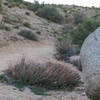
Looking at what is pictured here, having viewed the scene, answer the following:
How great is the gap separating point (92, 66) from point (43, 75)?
107 inches

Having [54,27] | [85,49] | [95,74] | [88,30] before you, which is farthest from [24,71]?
[54,27]

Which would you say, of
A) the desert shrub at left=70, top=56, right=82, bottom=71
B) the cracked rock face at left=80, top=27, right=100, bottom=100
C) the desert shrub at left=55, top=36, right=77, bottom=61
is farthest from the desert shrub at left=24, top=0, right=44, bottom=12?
the cracked rock face at left=80, top=27, right=100, bottom=100

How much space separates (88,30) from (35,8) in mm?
18731

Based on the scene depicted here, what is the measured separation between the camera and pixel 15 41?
1816 cm

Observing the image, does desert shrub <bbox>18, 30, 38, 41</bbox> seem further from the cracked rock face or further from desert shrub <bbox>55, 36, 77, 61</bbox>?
the cracked rock face

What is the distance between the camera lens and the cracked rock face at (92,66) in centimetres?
508

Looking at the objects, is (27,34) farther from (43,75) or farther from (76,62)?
(43,75)

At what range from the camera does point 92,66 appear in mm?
5195

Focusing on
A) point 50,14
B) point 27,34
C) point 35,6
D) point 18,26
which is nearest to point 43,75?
point 27,34

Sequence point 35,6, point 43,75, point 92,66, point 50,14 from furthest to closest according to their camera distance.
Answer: point 35,6 < point 50,14 < point 43,75 < point 92,66

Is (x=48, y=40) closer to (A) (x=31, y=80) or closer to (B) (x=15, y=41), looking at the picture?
(B) (x=15, y=41)

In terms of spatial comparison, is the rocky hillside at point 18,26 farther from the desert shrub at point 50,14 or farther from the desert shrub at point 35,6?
the desert shrub at point 35,6

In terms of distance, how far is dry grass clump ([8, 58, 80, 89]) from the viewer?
7.68m

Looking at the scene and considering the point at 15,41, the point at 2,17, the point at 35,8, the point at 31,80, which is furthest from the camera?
the point at 35,8
